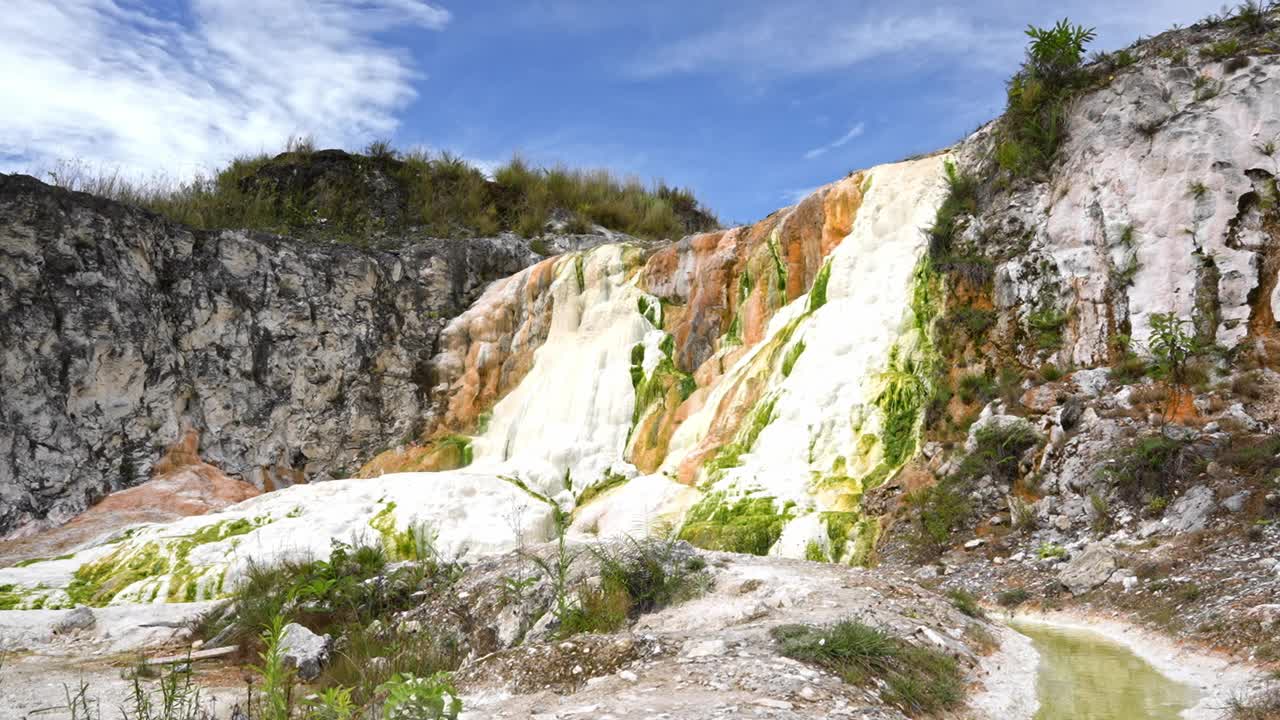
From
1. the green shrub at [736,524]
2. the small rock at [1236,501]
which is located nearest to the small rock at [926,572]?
the green shrub at [736,524]

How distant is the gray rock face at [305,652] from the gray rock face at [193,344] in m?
12.3

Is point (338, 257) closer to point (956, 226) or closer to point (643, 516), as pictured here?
point (643, 516)

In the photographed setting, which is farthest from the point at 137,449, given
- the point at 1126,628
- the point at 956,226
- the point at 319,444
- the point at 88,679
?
the point at 1126,628

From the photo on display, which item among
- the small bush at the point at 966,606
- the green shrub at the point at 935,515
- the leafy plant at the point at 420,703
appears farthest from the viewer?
the green shrub at the point at 935,515

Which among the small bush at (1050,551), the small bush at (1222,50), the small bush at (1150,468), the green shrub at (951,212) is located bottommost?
the small bush at (1050,551)

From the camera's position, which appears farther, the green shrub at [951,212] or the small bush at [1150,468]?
the green shrub at [951,212]

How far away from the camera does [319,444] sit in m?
19.2

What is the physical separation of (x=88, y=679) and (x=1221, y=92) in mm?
13931

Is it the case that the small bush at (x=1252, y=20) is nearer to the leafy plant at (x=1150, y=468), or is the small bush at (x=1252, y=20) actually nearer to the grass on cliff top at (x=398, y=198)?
the leafy plant at (x=1150, y=468)

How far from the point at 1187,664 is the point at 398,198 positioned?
23.9 metres

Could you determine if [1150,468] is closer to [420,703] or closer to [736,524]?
[736,524]

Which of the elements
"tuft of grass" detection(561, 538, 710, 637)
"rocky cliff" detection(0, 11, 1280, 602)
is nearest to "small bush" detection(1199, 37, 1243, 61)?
"rocky cliff" detection(0, 11, 1280, 602)

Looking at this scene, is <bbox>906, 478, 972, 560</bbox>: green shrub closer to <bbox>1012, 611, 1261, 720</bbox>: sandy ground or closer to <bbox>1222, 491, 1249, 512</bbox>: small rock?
<bbox>1012, 611, 1261, 720</bbox>: sandy ground

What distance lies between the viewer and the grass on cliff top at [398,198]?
2395cm
